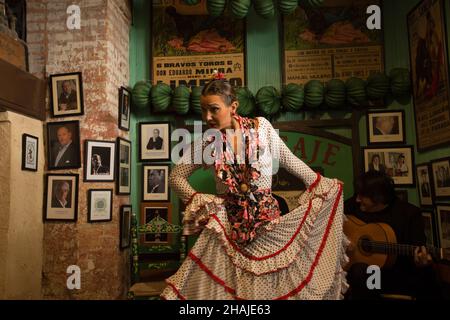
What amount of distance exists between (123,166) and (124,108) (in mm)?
524

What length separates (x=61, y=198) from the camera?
321 centimetres

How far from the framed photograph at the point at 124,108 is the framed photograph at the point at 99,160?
26cm

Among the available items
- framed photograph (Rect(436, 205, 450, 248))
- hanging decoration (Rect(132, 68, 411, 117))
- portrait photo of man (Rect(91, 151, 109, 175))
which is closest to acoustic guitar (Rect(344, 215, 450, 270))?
framed photograph (Rect(436, 205, 450, 248))

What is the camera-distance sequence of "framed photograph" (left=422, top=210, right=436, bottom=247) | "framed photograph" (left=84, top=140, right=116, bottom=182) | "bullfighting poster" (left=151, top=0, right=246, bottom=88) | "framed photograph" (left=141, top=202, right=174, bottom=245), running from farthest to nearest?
"bullfighting poster" (left=151, top=0, right=246, bottom=88) < "framed photograph" (left=141, top=202, right=174, bottom=245) < "framed photograph" (left=84, top=140, right=116, bottom=182) < "framed photograph" (left=422, top=210, right=436, bottom=247)

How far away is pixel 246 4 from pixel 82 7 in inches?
54.4

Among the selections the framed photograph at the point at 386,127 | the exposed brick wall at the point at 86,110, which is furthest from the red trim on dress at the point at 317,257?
the exposed brick wall at the point at 86,110

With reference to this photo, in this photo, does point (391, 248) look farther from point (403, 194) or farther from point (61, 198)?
point (61, 198)

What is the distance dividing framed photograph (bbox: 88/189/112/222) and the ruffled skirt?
1.25 m

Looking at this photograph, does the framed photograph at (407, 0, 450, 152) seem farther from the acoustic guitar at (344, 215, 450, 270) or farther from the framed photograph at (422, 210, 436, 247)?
the acoustic guitar at (344, 215, 450, 270)

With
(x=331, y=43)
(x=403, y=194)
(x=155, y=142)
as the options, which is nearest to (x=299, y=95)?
(x=331, y=43)

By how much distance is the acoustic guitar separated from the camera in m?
2.68

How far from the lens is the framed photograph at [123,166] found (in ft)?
11.2
